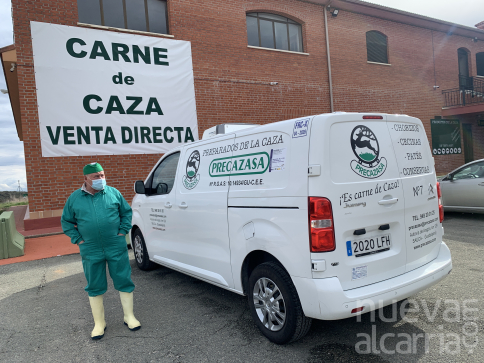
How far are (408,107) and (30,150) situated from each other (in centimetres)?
1518

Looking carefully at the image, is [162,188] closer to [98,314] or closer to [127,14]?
[98,314]

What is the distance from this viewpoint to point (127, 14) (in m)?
11.0

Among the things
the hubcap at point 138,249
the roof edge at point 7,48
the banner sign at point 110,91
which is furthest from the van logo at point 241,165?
the roof edge at point 7,48

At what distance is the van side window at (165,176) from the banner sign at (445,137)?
15516 millimetres

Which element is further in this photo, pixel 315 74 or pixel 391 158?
pixel 315 74

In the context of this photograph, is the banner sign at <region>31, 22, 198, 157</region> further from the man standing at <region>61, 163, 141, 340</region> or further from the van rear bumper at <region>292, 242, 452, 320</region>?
the van rear bumper at <region>292, 242, 452, 320</region>

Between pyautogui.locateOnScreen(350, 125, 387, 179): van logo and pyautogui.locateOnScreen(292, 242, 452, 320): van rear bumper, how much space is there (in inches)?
35.4

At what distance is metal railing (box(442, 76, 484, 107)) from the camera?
17.9 metres

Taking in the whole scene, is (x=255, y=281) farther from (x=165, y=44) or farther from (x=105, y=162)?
(x=165, y=44)

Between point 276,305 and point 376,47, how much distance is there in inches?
614

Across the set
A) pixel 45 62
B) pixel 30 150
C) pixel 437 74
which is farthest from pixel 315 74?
pixel 30 150

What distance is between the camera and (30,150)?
9352 millimetres

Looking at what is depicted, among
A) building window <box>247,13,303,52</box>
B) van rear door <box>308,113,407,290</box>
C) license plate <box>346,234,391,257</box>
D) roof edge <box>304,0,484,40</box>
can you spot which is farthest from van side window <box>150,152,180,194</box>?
roof edge <box>304,0,484,40</box>

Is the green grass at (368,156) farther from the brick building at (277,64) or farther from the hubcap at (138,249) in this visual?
the brick building at (277,64)
